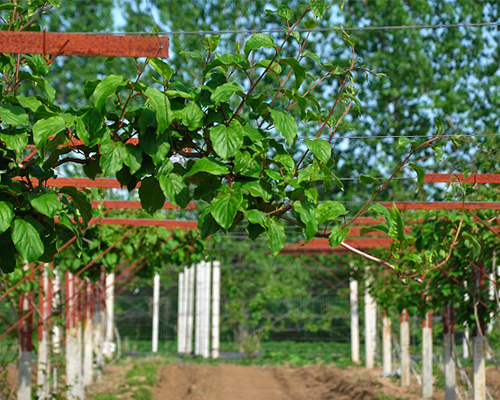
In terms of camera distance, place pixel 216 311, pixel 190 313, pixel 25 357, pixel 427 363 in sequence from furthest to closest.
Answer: pixel 190 313 < pixel 216 311 < pixel 427 363 < pixel 25 357

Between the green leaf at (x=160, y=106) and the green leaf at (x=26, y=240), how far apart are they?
581 millimetres

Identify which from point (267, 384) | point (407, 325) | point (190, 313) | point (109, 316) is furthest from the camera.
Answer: point (190, 313)

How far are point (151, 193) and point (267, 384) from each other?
13.5 metres

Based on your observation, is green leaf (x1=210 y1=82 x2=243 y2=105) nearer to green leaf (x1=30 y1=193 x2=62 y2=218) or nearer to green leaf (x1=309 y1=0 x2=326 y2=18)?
green leaf (x1=309 y1=0 x2=326 y2=18)

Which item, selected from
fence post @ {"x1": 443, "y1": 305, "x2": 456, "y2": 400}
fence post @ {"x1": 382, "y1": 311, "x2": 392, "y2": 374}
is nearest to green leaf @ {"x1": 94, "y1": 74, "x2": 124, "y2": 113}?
fence post @ {"x1": 443, "y1": 305, "x2": 456, "y2": 400}

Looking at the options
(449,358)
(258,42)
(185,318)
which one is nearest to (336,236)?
(258,42)

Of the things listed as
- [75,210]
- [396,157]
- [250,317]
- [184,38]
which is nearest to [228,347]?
[250,317]

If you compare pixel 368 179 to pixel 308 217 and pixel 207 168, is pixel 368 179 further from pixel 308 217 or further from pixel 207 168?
pixel 207 168

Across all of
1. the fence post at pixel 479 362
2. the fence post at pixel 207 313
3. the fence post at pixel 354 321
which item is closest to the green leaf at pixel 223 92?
the fence post at pixel 479 362

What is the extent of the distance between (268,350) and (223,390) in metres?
6.77

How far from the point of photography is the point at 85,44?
2.82m

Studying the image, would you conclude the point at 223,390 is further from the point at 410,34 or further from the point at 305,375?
the point at 410,34

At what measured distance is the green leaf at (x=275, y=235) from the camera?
10.1ft

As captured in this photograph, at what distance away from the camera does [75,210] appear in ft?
11.4
